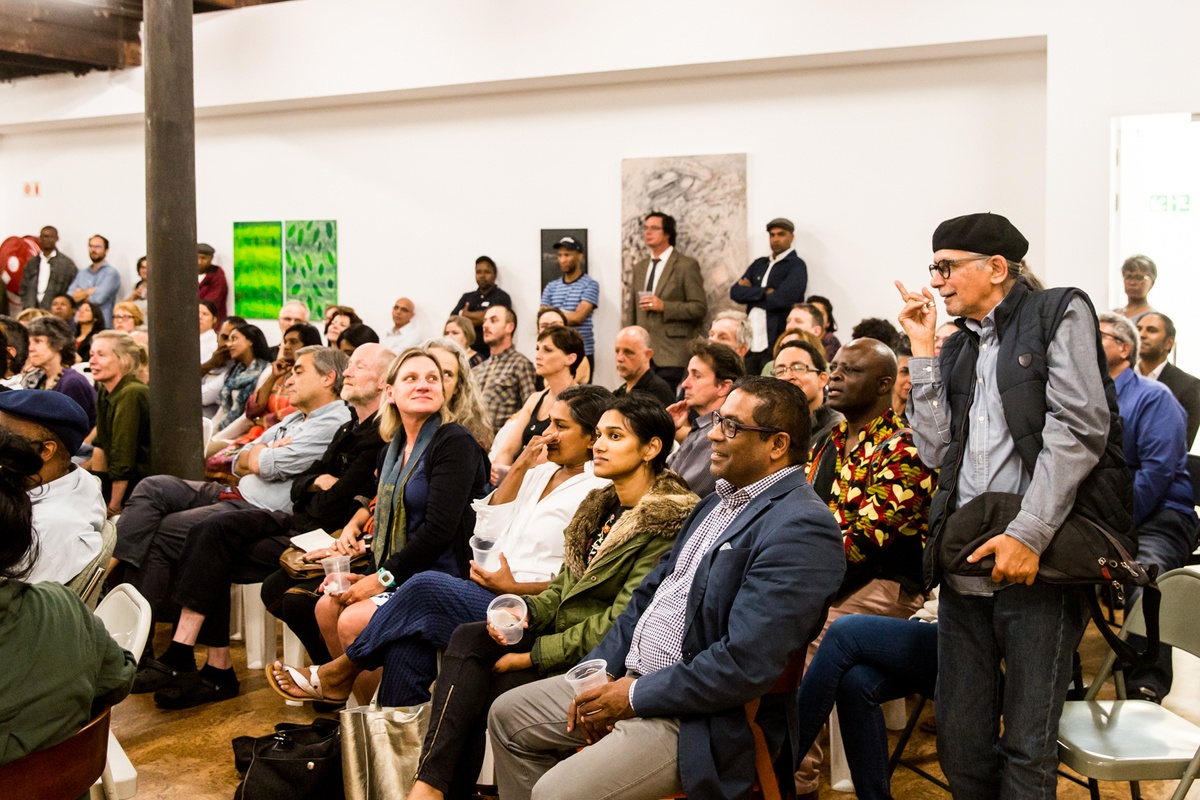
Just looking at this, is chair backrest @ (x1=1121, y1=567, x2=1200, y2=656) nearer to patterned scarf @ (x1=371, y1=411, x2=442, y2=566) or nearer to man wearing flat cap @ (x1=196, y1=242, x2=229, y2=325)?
patterned scarf @ (x1=371, y1=411, x2=442, y2=566)

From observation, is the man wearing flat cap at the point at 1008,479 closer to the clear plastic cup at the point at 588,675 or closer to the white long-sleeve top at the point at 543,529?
the clear plastic cup at the point at 588,675

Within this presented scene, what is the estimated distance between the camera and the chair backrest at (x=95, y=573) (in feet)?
10.3

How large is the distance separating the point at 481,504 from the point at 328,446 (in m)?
1.22

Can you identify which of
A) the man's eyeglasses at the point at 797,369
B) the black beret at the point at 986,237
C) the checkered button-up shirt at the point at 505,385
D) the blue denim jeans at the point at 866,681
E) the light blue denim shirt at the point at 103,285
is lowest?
the blue denim jeans at the point at 866,681

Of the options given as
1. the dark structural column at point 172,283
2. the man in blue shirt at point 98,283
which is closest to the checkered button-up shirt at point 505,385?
the dark structural column at point 172,283

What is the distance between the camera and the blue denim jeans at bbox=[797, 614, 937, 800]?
9.32ft

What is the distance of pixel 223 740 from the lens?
3.83 metres

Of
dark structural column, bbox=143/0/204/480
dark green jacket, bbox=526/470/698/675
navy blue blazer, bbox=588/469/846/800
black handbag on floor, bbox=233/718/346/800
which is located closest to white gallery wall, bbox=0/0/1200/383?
dark structural column, bbox=143/0/204/480

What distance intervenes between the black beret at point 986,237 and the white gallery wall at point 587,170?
5.23 metres

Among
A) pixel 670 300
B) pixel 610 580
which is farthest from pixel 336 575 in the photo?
pixel 670 300

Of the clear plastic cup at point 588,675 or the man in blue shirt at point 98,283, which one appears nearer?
the clear plastic cup at point 588,675

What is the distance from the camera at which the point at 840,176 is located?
7984 mm

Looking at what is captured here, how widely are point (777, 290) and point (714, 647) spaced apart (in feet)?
18.9

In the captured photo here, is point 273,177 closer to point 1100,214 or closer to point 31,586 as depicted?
point 1100,214
